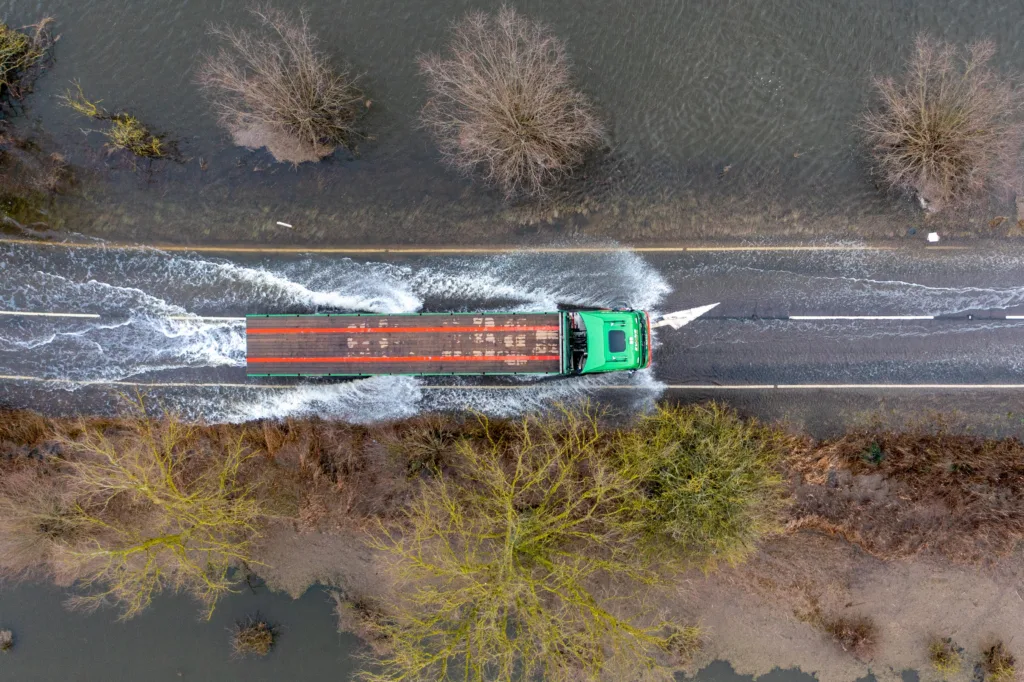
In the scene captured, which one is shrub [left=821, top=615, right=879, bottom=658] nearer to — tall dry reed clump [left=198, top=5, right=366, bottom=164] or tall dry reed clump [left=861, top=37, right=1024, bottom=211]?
tall dry reed clump [left=861, top=37, right=1024, bottom=211]

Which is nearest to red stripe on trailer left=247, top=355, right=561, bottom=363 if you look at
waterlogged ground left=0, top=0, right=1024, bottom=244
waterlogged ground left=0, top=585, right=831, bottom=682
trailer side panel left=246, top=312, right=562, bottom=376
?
trailer side panel left=246, top=312, right=562, bottom=376

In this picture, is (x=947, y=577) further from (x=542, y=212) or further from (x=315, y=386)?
(x=315, y=386)

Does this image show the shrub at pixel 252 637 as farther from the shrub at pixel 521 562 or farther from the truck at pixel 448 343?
the truck at pixel 448 343

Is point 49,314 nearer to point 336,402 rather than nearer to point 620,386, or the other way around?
point 336,402

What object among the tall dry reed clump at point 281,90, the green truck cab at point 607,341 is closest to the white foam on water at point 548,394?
the green truck cab at point 607,341

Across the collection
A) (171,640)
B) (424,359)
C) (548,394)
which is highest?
(424,359)

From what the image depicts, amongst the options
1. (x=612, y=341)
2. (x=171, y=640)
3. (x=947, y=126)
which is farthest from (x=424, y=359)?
(x=947, y=126)

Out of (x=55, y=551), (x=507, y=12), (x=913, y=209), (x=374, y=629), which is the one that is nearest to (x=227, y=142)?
(x=507, y=12)
